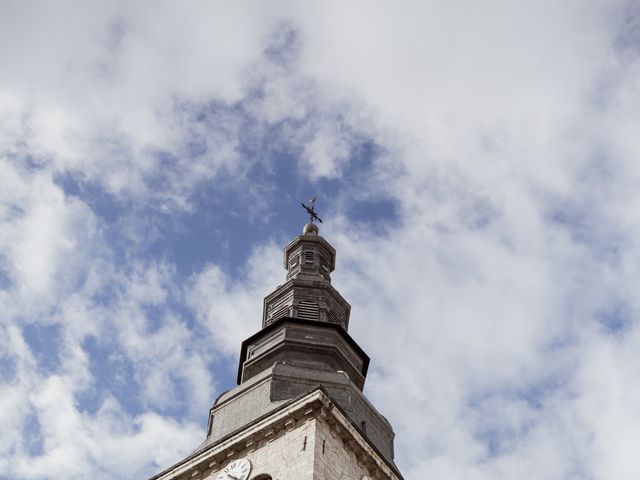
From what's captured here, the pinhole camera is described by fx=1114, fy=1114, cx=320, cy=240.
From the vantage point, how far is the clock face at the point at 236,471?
1190 inches

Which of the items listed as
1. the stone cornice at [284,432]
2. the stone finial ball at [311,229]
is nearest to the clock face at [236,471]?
the stone cornice at [284,432]

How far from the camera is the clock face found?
30.2 meters

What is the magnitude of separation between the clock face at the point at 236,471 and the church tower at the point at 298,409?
0.11 feet

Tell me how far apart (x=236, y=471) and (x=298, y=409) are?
2386mm

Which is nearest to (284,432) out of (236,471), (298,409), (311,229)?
(298,409)

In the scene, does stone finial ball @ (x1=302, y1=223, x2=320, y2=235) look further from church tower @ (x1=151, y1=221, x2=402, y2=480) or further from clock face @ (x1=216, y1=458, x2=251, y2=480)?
clock face @ (x1=216, y1=458, x2=251, y2=480)

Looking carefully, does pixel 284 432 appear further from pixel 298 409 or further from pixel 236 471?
pixel 236 471

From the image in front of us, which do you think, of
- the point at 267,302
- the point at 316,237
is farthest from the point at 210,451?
the point at 316,237

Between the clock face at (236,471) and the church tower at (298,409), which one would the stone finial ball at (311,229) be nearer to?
the church tower at (298,409)

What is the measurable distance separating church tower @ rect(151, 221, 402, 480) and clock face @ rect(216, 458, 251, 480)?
0.03 meters

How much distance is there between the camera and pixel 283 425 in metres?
30.9

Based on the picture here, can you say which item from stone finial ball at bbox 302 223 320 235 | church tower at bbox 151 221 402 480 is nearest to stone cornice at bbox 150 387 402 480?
church tower at bbox 151 221 402 480

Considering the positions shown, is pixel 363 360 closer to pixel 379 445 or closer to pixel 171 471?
pixel 379 445

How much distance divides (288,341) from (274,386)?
3727mm
